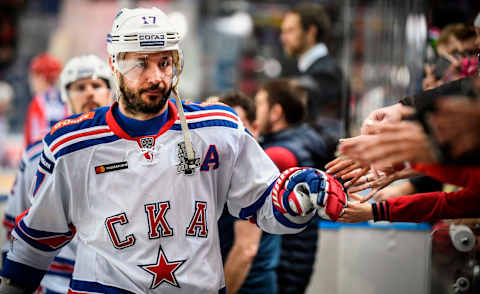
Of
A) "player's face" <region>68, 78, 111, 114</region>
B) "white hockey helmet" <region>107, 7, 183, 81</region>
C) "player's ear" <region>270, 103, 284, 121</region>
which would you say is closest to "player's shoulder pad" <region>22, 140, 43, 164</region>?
"player's face" <region>68, 78, 111, 114</region>

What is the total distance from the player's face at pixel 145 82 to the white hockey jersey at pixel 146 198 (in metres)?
0.09

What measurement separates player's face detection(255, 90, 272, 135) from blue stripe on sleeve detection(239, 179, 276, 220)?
105 centimetres

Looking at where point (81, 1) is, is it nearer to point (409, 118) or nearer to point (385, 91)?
point (385, 91)

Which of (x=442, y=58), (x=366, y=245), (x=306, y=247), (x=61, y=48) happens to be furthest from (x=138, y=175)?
(x=61, y=48)

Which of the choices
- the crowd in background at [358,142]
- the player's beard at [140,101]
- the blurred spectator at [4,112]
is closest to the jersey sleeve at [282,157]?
the crowd in background at [358,142]

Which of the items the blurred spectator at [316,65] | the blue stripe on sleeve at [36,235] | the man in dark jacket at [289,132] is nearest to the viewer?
the blue stripe on sleeve at [36,235]

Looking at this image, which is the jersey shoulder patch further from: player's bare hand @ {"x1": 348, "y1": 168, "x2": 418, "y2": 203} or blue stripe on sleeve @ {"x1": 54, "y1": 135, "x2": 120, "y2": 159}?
player's bare hand @ {"x1": 348, "y1": 168, "x2": 418, "y2": 203}

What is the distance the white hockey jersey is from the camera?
1.95m

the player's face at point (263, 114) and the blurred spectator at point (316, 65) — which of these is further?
the blurred spectator at point (316, 65)

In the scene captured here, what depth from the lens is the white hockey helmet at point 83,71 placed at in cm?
289

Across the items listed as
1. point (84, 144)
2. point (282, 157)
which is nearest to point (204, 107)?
point (84, 144)

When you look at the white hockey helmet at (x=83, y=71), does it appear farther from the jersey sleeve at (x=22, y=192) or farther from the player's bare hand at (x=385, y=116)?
the player's bare hand at (x=385, y=116)

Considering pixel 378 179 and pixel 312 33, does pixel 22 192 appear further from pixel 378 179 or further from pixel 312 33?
pixel 312 33

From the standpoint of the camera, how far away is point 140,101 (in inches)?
77.5
